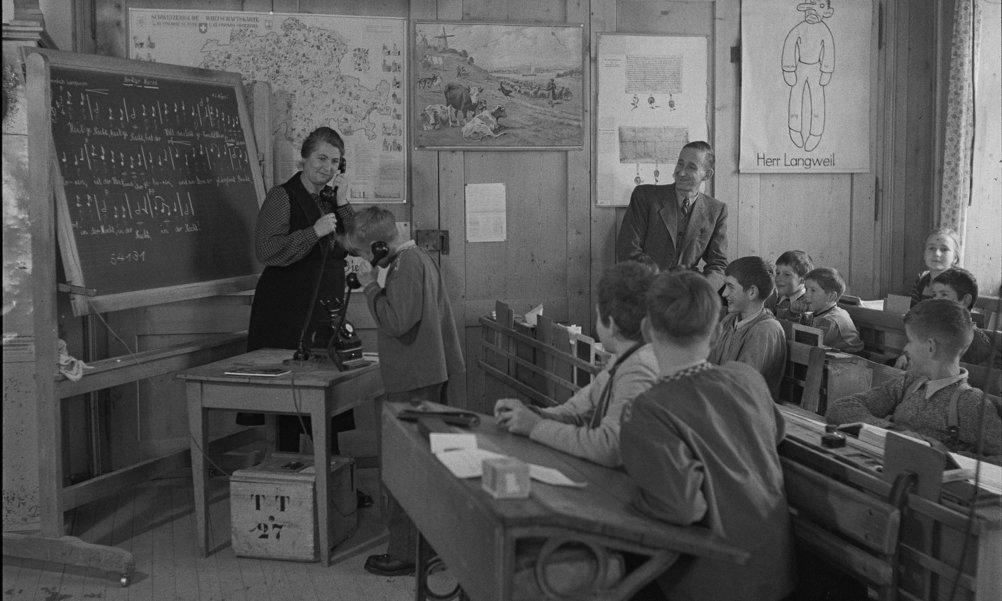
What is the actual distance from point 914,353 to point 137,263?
9.98ft

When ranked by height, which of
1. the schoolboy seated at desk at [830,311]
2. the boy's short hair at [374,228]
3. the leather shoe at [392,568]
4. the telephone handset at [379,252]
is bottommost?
the leather shoe at [392,568]

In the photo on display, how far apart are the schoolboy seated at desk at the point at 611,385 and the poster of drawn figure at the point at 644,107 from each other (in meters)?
2.90

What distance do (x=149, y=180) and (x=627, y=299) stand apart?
2.70 metres

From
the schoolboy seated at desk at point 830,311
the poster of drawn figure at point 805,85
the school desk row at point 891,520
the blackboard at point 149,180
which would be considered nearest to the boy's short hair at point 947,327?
the school desk row at point 891,520

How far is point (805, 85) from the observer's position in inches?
220

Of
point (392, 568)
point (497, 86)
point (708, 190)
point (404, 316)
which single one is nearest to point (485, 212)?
point (497, 86)

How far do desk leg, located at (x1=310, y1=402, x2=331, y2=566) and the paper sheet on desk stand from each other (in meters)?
1.58

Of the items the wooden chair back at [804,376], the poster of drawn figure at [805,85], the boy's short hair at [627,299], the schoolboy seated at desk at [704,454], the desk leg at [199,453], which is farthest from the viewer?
the poster of drawn figure at [805,85]

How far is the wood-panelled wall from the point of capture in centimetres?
529

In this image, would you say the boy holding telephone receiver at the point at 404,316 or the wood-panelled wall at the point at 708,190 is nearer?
the boy holding telephone receiver at the point at 404,316

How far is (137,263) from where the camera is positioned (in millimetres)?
4293

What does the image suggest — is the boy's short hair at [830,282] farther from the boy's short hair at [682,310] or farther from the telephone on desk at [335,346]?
the boy's short hair at [682,310]

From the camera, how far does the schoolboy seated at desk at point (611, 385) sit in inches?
90.1

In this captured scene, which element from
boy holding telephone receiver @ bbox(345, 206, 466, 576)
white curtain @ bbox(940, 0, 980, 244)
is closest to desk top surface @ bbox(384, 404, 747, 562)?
boy holding telephone receiver @ bbox(345, 206, 466, 576)
